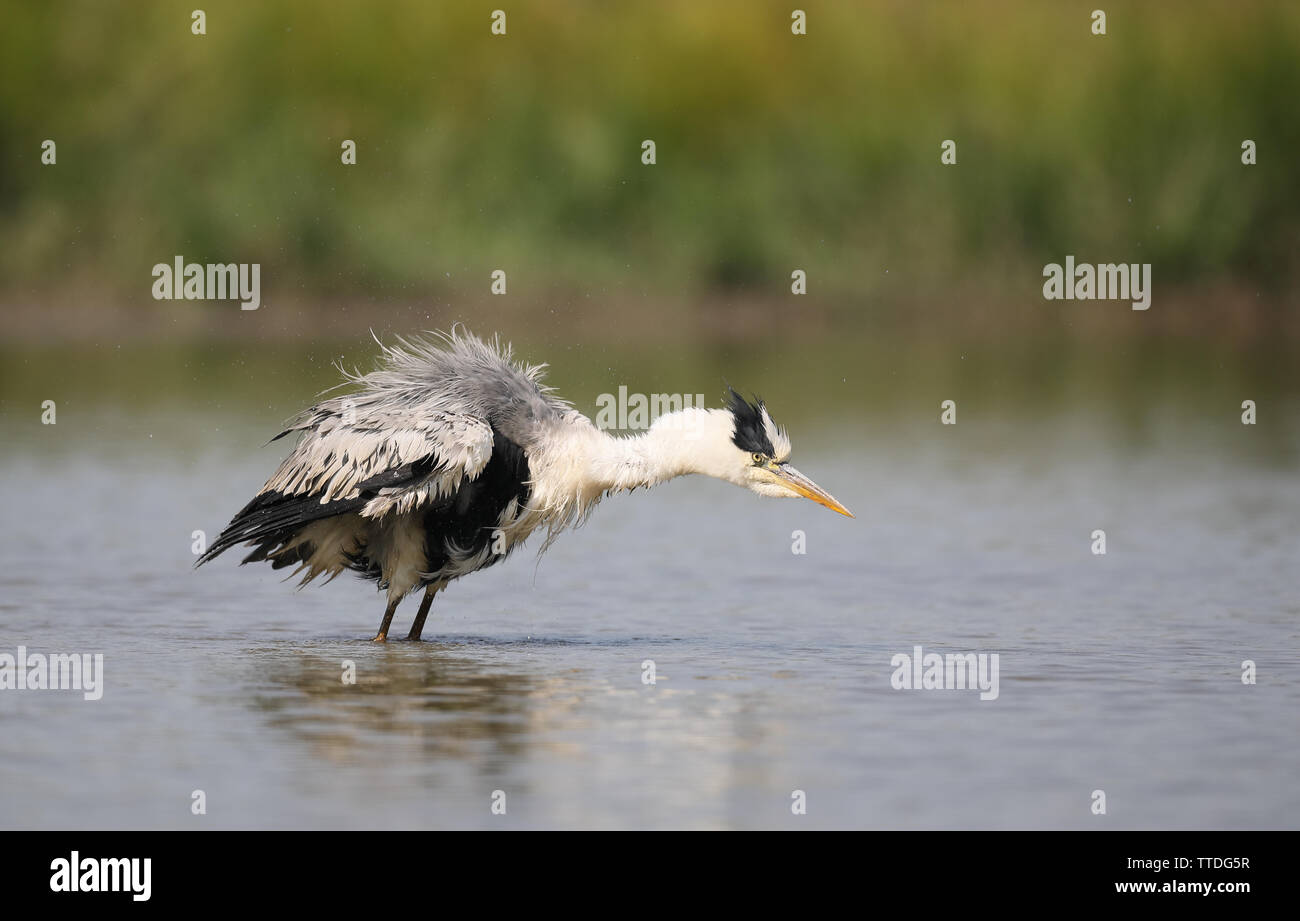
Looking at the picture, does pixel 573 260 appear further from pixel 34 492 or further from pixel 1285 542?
pixel 1285 542

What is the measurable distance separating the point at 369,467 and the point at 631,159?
27.6m

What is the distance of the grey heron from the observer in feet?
43.4

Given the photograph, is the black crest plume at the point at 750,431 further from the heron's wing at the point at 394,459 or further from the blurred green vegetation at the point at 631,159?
the blurred green vegetation at the point at 631,159

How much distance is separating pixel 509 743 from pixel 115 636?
417cm

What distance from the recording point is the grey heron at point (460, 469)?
13.2m

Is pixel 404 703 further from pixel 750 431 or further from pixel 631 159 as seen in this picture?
pixel 631 159

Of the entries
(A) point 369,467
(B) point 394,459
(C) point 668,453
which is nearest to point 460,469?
(B) point 394,459

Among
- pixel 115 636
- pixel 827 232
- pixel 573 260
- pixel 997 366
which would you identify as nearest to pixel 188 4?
pixel 573 260

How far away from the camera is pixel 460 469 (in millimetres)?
13180

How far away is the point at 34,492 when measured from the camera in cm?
2095

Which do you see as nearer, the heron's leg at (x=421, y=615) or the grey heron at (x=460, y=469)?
the grey heron at (x=460, y=469)

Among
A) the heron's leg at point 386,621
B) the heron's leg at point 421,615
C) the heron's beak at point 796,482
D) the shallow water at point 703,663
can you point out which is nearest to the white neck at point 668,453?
the heron's beak at point 796,482

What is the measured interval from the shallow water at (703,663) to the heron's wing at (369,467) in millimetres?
842

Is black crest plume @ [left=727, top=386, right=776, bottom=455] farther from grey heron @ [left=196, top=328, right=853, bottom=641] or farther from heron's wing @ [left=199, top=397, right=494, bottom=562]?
heron's wing @ [left=199, top=397, right=494, bottom=562]
